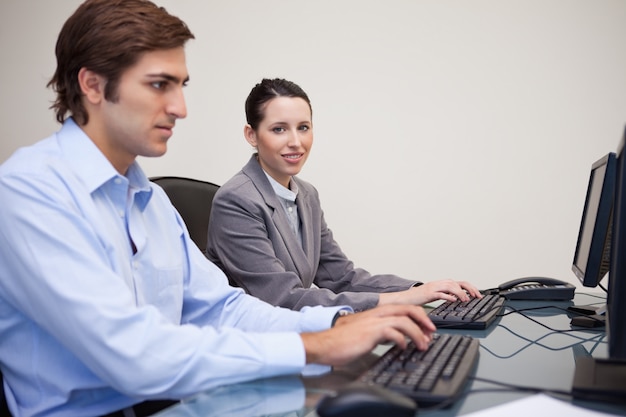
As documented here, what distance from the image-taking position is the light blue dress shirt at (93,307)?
0.98m

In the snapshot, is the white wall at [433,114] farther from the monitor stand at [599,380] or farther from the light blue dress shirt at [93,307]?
the monitor stand at [599,380]

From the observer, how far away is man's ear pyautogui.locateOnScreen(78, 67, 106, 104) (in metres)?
1.23

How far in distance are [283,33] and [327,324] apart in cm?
215

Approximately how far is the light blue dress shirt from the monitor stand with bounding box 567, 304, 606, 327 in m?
0.65

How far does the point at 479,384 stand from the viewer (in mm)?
991

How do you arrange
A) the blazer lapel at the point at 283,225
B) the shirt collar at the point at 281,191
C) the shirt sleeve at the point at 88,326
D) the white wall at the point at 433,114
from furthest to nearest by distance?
the white wall at the point at 433,114
the shirt collar at the point at 281,191
the blazer lapel at the point at 283,225
the shirt sleeve at the point at 88,326

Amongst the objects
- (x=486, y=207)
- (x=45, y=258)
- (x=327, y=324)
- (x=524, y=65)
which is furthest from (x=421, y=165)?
(x=45, y=258)

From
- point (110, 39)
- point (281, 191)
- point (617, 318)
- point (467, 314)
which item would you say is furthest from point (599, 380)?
point (281, 191)

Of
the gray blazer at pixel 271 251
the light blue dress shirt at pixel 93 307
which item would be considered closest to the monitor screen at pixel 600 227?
the gray blazer at pixel 271 251

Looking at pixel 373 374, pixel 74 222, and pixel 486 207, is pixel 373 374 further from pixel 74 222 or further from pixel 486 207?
pixel 486 207

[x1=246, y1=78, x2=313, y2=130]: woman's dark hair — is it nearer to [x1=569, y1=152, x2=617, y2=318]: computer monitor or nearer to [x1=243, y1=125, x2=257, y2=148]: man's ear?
[x1=243, y1=125, x2=257, y2=148]: man's ear

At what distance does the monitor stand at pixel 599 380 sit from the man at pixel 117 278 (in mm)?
259

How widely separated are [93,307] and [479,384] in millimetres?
620

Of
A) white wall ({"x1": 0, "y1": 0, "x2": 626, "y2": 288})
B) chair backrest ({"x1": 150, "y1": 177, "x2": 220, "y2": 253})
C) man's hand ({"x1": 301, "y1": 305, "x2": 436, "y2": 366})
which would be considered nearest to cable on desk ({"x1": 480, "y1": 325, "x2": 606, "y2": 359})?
man's hand ({"x1": 301, "y1": 305, "x2": 436, "y2": 366})
